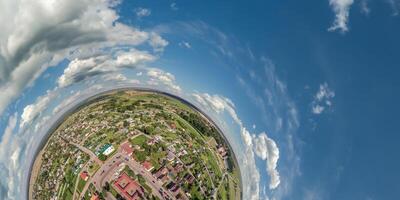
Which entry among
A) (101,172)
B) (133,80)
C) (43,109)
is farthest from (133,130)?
(43,109)

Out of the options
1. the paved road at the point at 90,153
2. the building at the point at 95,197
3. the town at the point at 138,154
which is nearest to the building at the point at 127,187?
the town at the point at 138,154

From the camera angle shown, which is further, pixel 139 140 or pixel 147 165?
pixel 139 140

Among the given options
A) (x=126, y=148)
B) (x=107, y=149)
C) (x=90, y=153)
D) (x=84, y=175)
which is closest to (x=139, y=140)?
(x=126, y=148)

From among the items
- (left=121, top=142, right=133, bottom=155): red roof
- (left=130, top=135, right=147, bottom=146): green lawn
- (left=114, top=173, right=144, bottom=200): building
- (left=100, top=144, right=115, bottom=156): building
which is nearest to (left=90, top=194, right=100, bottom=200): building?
(left=114, top=173, right=144, bottom=200): building

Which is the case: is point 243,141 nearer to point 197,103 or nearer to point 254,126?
point 254,126

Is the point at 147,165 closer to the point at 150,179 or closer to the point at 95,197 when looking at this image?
the point at 150,179

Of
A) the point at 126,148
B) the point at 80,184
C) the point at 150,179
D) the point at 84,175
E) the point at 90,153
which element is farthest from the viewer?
the point at 150,179
